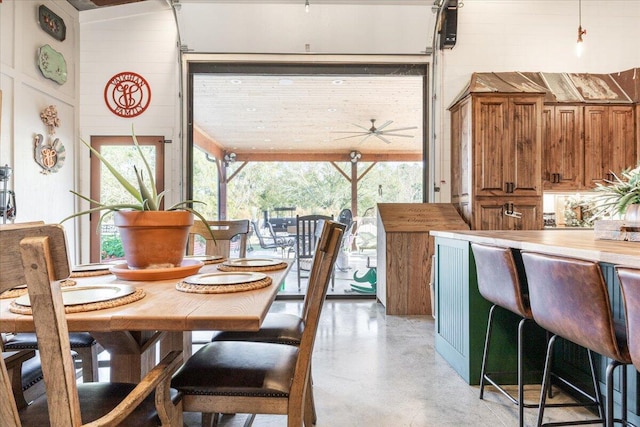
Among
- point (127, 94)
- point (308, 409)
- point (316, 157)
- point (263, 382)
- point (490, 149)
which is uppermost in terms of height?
point (316, 157)

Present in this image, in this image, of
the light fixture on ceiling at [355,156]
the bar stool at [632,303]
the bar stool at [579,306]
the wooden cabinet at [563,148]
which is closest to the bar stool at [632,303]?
the bar stool at [632,303]

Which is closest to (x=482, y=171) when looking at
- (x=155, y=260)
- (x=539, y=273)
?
(x=539, y=273)

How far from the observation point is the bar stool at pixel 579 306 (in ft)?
4.17

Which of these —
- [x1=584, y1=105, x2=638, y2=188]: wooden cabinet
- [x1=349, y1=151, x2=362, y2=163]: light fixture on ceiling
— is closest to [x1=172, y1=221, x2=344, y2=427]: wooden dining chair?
[x1=584, y1=105, x2=638, y2=188]: wooden cabinet

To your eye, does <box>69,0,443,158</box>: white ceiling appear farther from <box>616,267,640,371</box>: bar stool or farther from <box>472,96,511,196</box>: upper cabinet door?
<box>616,267,640,371</box>: bar stool

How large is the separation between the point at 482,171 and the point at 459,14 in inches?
80.2

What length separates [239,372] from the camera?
139 cm

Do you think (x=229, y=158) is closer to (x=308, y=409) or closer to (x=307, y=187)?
(x=307, y=187)

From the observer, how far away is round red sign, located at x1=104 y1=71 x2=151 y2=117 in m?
4.51

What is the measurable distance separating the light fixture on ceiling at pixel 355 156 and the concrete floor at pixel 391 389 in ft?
23.9

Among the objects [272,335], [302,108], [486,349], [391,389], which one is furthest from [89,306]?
[302,108]

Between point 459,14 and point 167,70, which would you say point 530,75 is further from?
point 167,70

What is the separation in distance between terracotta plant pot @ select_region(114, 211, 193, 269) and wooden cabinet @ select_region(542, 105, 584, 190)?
4161 millimetres

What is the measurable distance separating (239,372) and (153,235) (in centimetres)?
A: 61
